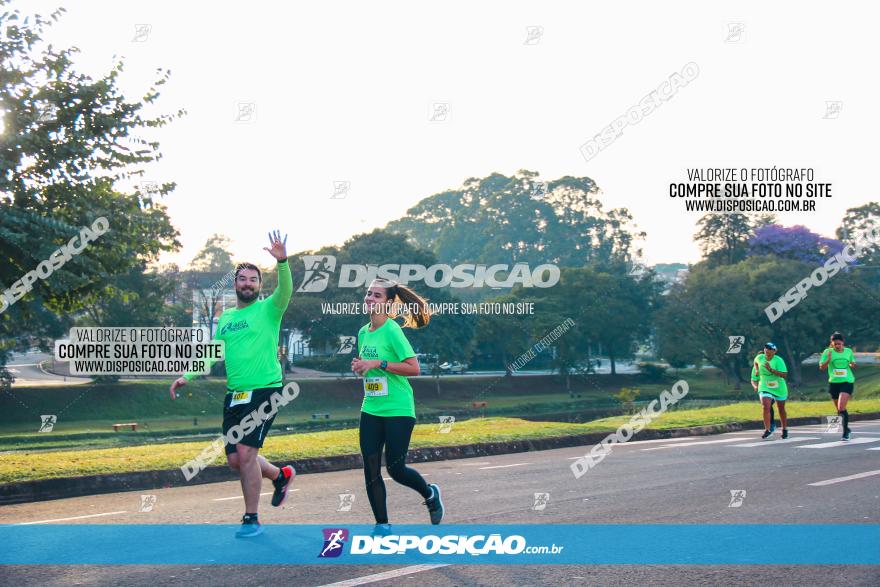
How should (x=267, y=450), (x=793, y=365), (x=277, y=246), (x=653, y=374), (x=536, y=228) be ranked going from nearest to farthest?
(x=277, y=246)
(x=267, y=450)
(x=793, y=365)
(x=653, y=374)
(x=536, y=228)

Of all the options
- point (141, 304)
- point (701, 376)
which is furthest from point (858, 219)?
point (141, 304)

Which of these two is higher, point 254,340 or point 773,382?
point 254,340

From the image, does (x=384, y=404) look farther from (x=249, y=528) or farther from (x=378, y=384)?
(x=249, y=528)

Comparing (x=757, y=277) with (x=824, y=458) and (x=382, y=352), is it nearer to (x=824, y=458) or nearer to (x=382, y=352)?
(x=824, y=458)

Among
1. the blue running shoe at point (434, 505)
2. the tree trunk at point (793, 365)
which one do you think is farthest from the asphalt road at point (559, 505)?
the tree trunk at point (793, 365)

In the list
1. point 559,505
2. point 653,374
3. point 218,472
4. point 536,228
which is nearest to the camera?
point 559,505

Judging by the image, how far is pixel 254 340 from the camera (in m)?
7.18

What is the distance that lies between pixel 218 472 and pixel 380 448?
18.2ft

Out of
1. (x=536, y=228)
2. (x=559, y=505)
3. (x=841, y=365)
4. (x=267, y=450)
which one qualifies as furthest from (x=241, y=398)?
(x=536, y=228)

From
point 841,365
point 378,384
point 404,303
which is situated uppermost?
point 404,303

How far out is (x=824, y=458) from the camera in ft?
44.0

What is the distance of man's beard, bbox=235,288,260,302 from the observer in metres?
7.21

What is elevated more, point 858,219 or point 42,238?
point 858,219

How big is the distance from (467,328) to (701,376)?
27.4 metres
